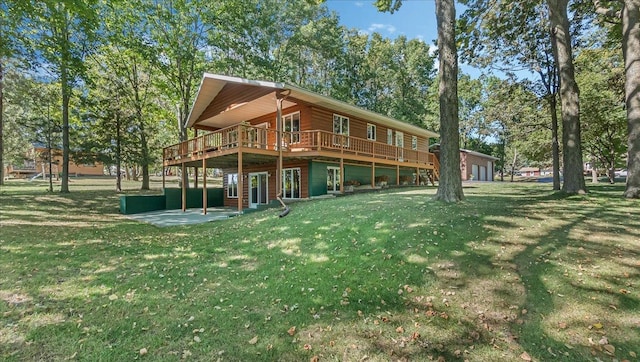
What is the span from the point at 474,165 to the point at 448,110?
3036cm

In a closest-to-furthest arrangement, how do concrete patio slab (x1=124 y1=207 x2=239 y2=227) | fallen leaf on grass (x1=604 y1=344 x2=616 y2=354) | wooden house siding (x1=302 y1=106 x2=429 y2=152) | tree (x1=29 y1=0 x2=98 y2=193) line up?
fallen leaf on grass (x1=604 y1=344 x2=616 y2=354), concrete patio slab (x1=124 y1=207 x2=239 y2=227), wooden house siding (x1=302 y1=106 x2=429 y2=152), tree (x1=29 y1=0 x2=98 y2=193)

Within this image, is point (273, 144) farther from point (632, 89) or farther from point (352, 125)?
point (632, 89)

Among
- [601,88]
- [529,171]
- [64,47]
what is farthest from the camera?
[529,171]

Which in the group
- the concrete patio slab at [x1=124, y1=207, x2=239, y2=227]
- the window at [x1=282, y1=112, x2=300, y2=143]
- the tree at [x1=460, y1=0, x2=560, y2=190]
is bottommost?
the concrete patio slab at [x1=124, y1=207, x2=239, y2=227]

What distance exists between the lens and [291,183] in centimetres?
1631

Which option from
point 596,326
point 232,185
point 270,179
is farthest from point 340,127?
point 596,326

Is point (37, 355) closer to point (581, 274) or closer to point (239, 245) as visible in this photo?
point (239, 245)

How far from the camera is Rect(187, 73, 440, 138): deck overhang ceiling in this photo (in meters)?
13.9

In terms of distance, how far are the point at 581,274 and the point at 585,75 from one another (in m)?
21.7

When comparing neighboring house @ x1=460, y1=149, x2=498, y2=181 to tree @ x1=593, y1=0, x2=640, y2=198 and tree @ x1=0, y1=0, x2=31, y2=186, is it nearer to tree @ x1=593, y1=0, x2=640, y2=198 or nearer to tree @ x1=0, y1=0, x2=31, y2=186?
tree @ x1=593, y1=0, x2=640, y2=198

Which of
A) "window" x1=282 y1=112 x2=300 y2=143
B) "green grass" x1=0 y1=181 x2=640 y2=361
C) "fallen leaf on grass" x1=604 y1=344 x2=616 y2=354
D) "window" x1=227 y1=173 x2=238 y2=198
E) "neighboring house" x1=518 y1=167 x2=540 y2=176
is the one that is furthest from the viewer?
"neighboring house" x1=518 y1=167 x2=540 y2=176

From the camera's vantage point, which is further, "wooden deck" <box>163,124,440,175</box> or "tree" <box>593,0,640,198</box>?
"wooden deck" <box>163,124,440,175</box>

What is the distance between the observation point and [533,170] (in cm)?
8500

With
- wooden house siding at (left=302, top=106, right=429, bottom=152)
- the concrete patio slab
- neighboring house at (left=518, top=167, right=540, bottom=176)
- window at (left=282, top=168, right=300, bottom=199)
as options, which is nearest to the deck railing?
wooden house siding at (left=302, top=106, right=429, bottom=152)
